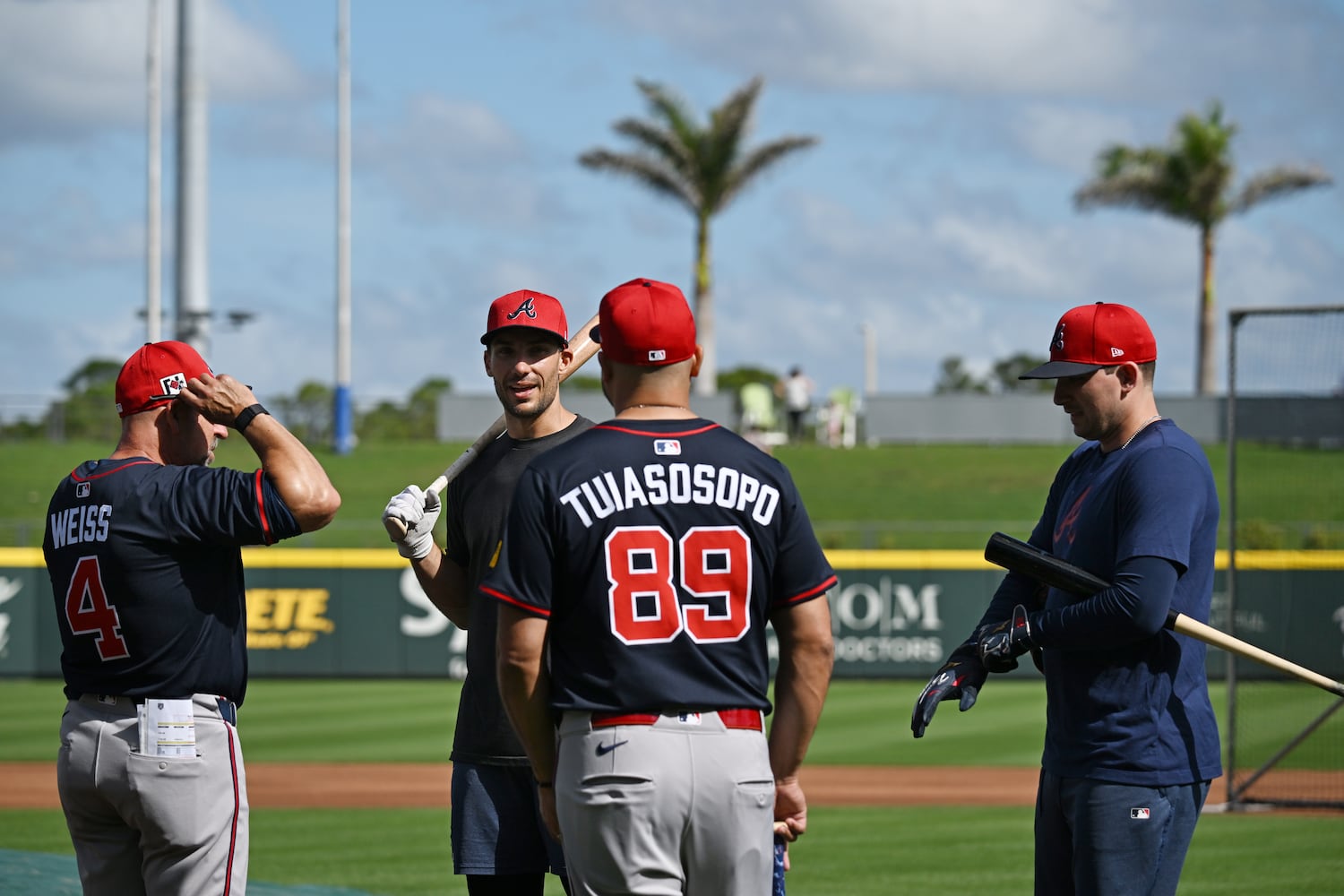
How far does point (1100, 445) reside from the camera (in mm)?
4461

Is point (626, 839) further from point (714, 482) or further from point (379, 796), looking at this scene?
point (379, 796)

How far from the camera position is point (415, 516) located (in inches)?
189

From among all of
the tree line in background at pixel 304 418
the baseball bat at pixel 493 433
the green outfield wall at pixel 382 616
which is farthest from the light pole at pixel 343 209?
the baseball bat at pixel 493 433

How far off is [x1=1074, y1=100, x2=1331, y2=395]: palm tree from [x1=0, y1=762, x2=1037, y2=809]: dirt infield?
1240 inches

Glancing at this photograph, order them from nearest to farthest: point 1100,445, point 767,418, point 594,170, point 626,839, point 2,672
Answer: point 626,839 → point 1100,445 → point 2,672 → point 767,418 → point 594,170

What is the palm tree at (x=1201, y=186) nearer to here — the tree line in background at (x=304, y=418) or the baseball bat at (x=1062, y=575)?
the tree line in background at (x=304, y=418)

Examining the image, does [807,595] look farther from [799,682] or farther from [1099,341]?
[1099,341]

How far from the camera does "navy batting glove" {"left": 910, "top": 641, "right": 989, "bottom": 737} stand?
4449mm

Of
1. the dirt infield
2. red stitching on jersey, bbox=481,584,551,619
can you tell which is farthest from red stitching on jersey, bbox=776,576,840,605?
the dirt infield

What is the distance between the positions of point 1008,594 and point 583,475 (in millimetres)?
1866

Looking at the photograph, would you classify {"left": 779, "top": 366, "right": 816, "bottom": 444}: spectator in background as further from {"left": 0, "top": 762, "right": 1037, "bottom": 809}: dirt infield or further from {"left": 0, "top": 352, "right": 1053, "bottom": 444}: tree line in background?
{"left": 0, "top": 762, "right": 1037, "bottom": 809}: dirt infield

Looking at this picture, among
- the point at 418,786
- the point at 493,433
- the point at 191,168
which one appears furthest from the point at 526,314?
the point at 191,168

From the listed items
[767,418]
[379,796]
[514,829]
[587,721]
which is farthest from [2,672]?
[767,418]

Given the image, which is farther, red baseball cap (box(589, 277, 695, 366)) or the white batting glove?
the white batting glove
